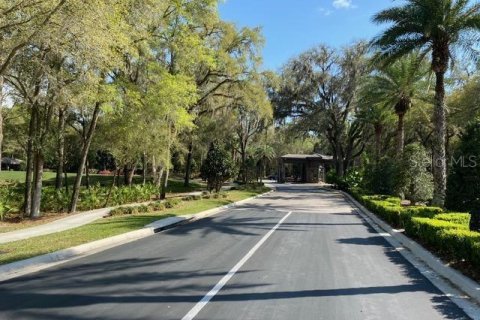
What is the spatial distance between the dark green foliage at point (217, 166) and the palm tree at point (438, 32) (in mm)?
15310

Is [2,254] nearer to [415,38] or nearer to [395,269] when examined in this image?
[395,269]

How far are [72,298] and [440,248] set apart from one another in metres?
7.65

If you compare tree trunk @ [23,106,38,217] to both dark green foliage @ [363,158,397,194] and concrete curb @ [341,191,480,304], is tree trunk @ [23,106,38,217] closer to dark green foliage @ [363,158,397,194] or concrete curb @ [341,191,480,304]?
concrete curb @ [341,191,480,304]

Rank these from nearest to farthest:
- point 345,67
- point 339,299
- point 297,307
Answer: point 297,307 → point 339,299 → point 345,67

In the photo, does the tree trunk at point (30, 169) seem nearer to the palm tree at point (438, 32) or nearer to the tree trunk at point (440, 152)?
the palm tree at point (438, 32)

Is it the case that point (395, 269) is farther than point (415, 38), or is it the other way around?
point (415, 38)

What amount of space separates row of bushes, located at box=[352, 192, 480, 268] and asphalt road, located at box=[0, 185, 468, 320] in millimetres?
914

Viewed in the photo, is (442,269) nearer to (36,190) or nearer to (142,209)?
(142,209)

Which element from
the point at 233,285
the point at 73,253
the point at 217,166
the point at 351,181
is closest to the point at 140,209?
the point at 73,253

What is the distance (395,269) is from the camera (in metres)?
9.06

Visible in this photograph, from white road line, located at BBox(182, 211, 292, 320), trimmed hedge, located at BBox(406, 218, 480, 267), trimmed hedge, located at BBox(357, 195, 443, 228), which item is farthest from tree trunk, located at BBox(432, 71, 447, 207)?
white road line, located at BBox(182, 211, 292, 320)

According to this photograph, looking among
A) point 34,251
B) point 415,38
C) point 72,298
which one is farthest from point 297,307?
point 415,38

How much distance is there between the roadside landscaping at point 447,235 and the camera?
27.6 ft

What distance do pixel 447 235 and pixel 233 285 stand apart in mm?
4936
